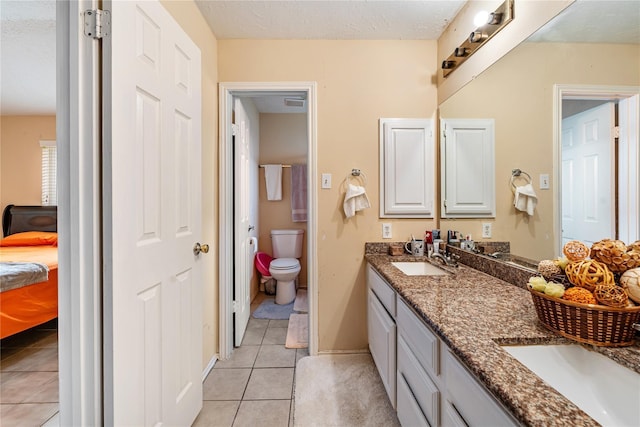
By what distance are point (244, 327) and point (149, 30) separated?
2156mm

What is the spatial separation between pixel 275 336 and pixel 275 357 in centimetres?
31

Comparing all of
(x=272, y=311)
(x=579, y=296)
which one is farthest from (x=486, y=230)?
(x=272, y=311)

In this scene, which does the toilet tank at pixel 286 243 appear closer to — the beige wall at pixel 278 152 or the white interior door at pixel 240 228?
the beige wall at pixel 278 152

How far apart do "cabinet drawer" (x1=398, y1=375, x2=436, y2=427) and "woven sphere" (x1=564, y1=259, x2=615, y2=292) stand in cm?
69

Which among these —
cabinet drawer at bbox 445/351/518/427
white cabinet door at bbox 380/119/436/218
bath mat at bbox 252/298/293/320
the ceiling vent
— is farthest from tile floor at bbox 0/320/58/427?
the ceiling vent

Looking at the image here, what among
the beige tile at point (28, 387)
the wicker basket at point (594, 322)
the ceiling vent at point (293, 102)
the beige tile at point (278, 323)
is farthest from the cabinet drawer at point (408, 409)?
the ceiling vent at point (293, 102)

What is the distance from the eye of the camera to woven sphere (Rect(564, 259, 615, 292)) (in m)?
0.72

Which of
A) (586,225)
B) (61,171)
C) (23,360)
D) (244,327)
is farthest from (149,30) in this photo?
(23,360)

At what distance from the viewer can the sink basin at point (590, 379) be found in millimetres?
610

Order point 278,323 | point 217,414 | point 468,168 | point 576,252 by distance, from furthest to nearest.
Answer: point 278,323
point 468,168
point 217,414
point 576,252

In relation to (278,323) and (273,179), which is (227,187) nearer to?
(278,323)

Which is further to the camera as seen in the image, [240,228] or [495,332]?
[240,228]

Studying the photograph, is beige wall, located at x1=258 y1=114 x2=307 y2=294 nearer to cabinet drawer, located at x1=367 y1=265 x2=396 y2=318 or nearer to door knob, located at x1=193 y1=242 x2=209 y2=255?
cabinet drawer, located at x1=367 y1=265 x2=396 y2=318

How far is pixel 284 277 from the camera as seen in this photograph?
9.55 ft
